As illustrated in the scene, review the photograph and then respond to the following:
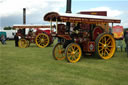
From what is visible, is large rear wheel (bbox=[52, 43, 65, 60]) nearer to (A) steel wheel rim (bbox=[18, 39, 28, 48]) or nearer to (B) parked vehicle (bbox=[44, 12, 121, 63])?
(B) parked vehicle (bbox=[44, 12, 121, 63])

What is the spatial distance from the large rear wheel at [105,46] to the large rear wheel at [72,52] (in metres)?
0.85

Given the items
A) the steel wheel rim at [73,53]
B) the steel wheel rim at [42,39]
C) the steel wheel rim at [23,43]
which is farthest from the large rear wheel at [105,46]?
the steel wheel rim at [23,43]

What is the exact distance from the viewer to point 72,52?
5594 millimetres

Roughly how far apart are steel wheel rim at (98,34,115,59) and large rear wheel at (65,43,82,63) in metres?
0.98

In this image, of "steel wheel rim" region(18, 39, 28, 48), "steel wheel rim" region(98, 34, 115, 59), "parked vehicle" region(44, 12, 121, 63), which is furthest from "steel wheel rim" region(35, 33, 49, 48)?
"steel wheel rim" region(98, 34, 115, 59)

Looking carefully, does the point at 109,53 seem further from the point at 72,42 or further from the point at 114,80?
the point at 114,80

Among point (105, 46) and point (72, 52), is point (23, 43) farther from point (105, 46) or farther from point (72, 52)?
point (105, 46)

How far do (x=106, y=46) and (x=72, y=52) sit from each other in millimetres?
1677

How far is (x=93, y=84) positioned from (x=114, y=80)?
0.57 m

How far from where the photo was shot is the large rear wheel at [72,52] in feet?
18.0

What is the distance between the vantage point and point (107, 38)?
6.71 metres

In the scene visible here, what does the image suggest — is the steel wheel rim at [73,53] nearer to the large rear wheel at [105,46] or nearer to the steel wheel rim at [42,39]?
the large rear wheel at [105,46]

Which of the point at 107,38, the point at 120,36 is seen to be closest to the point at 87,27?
the point at 107,38

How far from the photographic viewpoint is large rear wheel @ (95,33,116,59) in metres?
6.12
